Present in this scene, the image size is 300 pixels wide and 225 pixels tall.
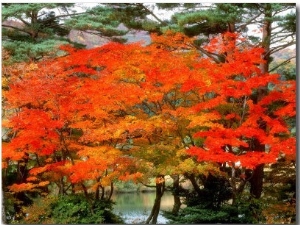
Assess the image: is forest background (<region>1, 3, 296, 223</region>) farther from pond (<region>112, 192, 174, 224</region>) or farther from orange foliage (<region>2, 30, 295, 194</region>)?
pond (<region>112, 192, 174, 224</region>)

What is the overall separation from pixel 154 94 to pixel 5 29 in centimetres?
354

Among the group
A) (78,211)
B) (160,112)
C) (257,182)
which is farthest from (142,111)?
(257,182)

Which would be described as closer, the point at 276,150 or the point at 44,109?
the point at 276,150

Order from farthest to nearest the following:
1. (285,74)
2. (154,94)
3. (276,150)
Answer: (285,74)
(154,94)
(276,150)

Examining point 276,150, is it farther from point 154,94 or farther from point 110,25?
point 110,25

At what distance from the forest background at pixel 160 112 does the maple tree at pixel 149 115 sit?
22mm

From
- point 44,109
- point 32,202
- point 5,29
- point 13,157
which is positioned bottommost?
point 32,202

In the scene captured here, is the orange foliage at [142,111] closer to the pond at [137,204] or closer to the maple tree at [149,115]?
the maple tree at [149,115]

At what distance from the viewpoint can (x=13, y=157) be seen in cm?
757

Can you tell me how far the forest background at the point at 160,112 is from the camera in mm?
7316

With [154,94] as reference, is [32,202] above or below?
below

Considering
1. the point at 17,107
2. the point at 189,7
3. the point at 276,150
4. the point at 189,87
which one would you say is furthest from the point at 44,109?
the point at 276,150

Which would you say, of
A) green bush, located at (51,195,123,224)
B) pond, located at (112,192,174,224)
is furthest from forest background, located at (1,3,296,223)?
pond, located at (112,192,174,224)

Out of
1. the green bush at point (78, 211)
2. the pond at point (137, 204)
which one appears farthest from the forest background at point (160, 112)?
the pond at point (137, 204)
